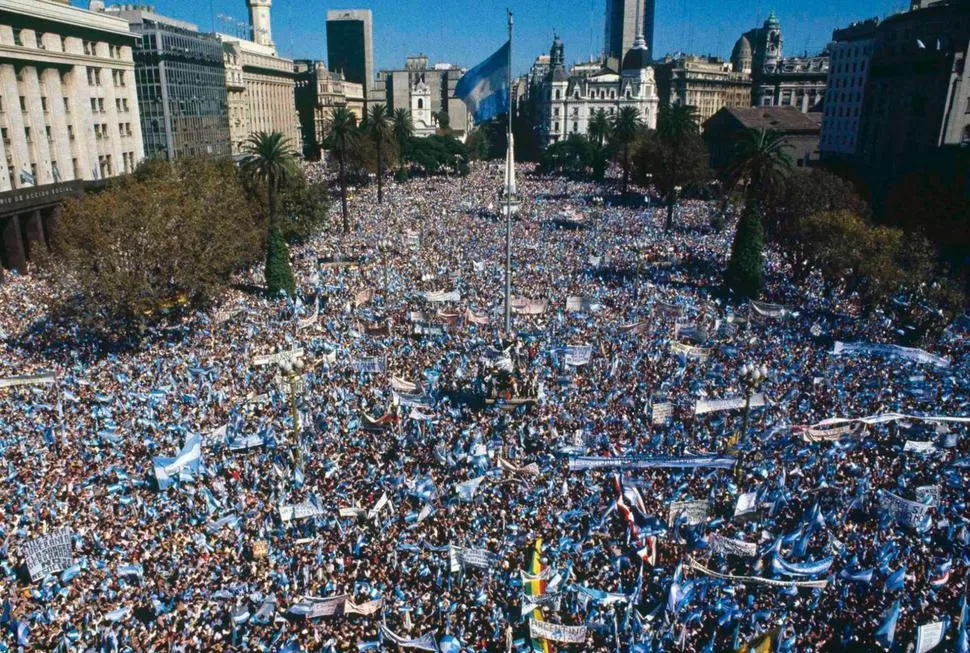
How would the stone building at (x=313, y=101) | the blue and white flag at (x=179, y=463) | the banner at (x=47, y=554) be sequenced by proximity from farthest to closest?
the stone building at (x=313, y=101) → the blue and white flag at (x=179, y=463) → the banner at (x=47, y=554)

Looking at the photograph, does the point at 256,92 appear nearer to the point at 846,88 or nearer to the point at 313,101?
the point at 313,101

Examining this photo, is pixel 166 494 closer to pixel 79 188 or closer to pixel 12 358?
pixel 12 358

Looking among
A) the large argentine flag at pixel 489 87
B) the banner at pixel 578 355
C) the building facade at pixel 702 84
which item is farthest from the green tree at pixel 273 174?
the building facade at pixel 702 84

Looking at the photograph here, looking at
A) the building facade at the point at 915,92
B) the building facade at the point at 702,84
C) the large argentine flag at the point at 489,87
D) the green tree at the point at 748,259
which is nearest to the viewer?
the large argentine flag at the point at 489,87

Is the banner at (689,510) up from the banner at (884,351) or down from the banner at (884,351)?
down

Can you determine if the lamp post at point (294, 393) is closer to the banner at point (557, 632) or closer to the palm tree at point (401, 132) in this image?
the banner at point (557, 632)

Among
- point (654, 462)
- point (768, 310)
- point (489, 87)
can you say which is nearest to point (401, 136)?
point (768, 310)
